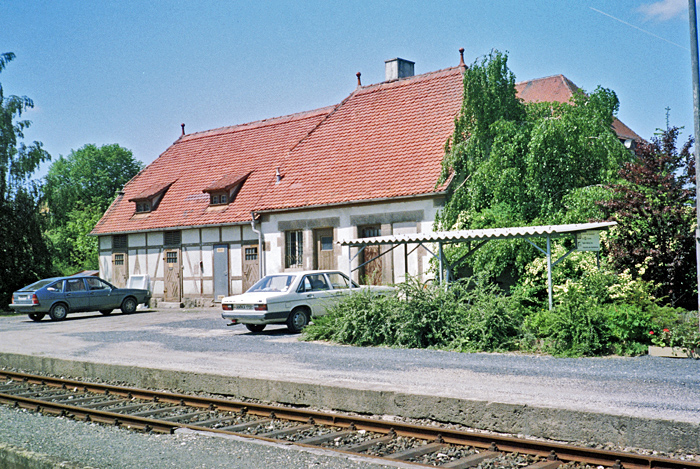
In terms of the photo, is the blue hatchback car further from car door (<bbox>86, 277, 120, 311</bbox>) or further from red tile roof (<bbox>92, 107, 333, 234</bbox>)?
red tile roof (<bbox>92, 107, 333, 234</bbox>)

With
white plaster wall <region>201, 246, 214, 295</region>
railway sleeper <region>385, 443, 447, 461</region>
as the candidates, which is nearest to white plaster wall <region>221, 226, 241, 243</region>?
white plaster wall <region>201, 246, 214, 295</region>

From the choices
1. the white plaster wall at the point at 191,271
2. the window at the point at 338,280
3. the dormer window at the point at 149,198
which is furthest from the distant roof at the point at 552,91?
the window at the point at 338,280

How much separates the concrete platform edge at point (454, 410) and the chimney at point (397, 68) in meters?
20.7

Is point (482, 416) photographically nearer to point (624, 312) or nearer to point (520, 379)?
point (520, 379)

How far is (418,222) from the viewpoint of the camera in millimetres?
22031

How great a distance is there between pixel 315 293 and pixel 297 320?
808 mm

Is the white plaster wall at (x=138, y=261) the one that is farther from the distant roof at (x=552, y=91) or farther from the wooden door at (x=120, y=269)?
the distant roof at (x=552, y=91)

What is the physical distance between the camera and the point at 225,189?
93.8ft

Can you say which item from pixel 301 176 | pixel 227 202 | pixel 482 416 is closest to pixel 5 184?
pixel 227 202

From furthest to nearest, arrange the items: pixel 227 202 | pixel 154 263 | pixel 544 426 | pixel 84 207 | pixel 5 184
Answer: pixel 84 207
pixel 5 184
pixel 154 263
pixel 227 202
pixel 544 426

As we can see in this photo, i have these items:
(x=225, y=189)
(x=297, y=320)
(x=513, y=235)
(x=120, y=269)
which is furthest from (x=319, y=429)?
(x=120, y=269)

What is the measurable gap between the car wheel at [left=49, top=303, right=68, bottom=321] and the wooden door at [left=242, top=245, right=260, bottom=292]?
6350 mm

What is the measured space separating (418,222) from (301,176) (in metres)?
6.33

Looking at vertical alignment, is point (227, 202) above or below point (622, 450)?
above
